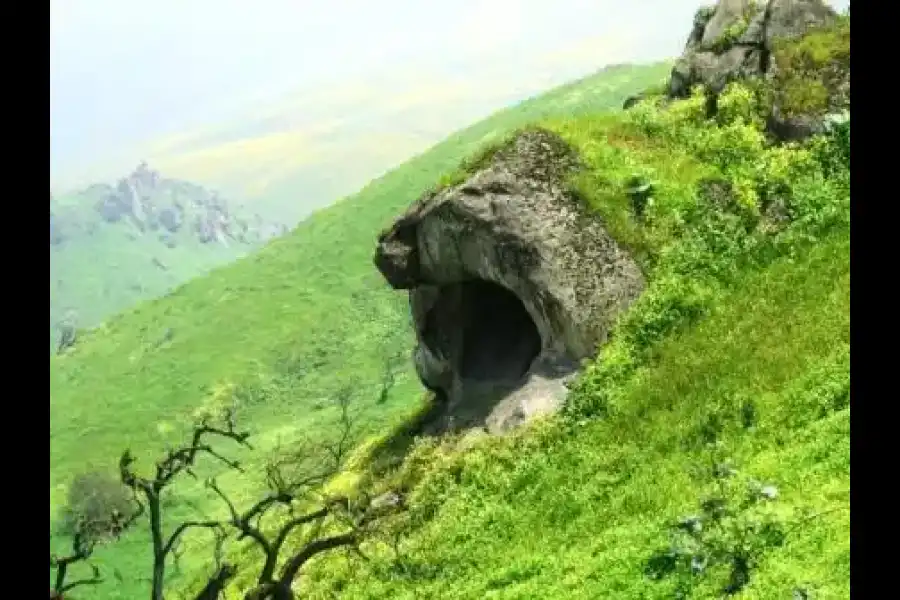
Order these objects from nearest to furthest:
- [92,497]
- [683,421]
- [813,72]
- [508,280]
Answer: [683,421]
[508,280]
[813,72]
[92,497]

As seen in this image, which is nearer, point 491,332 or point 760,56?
point 760,56

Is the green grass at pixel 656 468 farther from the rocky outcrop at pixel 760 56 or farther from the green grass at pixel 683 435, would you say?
the rocky outcrop at pixel 760 56

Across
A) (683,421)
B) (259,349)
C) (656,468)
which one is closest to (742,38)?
(683,421)

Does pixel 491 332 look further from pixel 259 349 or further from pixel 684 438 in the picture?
pixel 259 349

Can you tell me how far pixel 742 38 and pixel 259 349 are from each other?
278ft

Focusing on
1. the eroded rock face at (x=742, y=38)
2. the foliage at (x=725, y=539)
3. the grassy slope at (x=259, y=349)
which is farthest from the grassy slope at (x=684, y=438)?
the grassy slope at (x=259, y=349)

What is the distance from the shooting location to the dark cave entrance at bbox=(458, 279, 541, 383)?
34469 mm

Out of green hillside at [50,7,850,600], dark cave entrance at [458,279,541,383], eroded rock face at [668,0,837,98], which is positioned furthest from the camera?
eroded rock face at [668,0,837,98]

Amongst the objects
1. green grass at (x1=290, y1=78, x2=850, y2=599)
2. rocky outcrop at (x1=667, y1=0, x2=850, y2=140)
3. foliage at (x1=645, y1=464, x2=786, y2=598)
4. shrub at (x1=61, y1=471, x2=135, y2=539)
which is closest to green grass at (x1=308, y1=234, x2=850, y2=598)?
green grass at (x1=290, y1=78, x2=850, y2=599)

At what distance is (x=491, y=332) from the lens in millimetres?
35844

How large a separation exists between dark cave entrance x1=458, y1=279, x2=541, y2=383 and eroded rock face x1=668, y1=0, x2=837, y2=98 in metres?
11.9

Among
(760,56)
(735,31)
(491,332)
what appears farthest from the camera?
(735,31)

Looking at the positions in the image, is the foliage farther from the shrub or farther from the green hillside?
the shrub

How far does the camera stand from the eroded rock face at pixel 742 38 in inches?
1368
